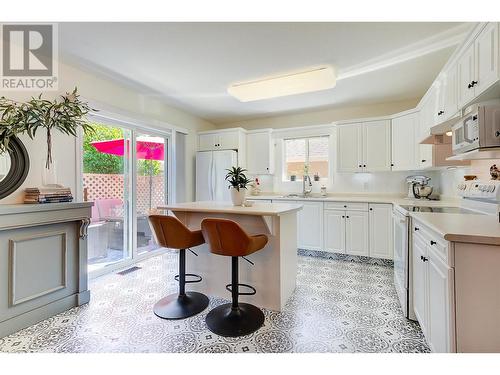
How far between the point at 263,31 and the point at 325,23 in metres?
0.53

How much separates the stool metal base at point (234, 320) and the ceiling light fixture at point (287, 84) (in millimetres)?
2678

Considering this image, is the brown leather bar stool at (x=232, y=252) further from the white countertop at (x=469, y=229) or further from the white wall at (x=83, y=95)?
the white wall at (x=83, y=95)

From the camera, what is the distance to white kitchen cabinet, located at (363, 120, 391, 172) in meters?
3.76

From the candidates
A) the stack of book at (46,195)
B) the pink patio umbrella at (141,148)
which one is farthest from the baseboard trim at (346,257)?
the stack of book at (46,195)

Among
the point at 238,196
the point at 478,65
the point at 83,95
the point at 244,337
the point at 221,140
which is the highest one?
the point at 83,95

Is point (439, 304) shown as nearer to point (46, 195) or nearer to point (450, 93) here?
point (450, 93)

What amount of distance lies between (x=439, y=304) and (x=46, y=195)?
3.23 m

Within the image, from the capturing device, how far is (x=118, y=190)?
3.46m

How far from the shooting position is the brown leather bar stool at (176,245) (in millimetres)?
2094

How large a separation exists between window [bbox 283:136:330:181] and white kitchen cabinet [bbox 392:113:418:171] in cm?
113

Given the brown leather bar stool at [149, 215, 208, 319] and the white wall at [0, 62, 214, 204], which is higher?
the white wall at [0, 62, 214, 204]

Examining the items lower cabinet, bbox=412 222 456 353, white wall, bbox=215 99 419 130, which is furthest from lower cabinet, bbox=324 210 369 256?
white wall, bbox=215 99 419 130

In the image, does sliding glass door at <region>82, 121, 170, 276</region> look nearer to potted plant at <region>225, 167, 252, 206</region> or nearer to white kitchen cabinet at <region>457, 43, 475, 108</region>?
potted plant at <region>225, 167, 252, 206</region>

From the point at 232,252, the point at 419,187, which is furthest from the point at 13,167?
the point at 419,187
